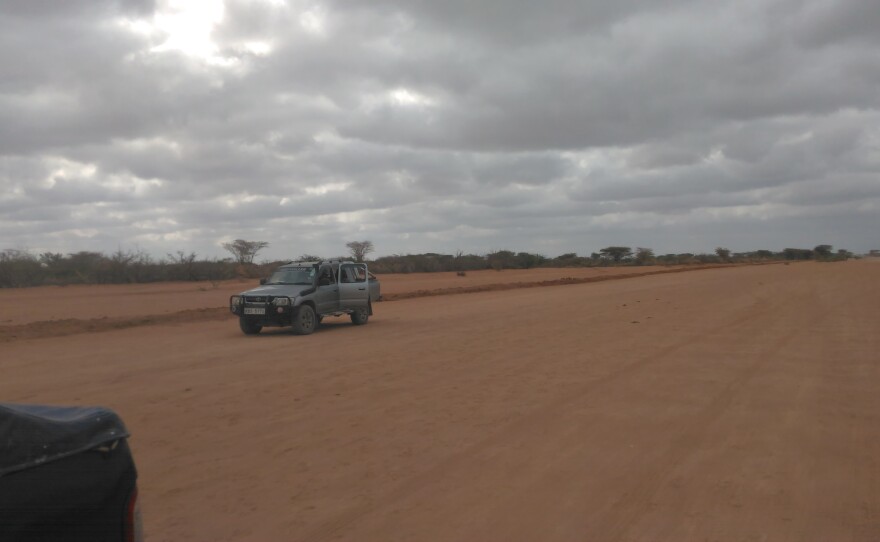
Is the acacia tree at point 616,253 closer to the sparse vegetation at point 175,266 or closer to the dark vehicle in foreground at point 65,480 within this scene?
the sparse vegetation at point 175,266

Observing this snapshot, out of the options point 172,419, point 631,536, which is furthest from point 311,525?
point 172,419

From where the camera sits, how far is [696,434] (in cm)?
740

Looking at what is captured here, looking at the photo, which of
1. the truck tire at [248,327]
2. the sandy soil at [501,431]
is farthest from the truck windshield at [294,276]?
the sandy soil at [501,431]

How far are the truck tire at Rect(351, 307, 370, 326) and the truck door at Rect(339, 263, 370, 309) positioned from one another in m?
0.15

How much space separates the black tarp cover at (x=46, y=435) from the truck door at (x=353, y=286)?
16.9m

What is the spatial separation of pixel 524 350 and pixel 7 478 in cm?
1122

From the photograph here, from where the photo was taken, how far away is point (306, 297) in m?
18.5

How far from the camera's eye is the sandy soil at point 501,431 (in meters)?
5.30

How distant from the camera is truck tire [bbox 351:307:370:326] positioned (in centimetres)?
2079

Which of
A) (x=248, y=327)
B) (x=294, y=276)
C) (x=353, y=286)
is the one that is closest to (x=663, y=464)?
(x=248, y=327)

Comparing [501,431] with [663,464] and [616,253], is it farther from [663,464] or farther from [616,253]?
[616,253]

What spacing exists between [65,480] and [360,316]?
18071 mm

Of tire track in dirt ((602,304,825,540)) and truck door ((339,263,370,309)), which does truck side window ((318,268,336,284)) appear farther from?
tire track in dirt ((602,304,825,540))

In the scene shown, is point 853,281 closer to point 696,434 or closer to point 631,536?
point 696,434
